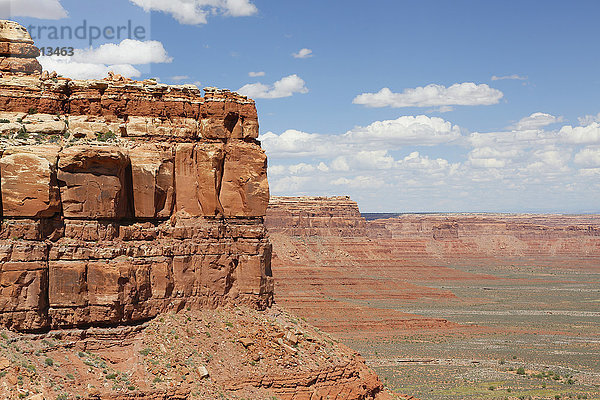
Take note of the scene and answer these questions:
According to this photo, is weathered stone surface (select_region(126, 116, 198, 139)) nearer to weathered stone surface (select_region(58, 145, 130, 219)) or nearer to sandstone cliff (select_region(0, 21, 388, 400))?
Result: sandstone cliff (select_region(0, 21, 388, 400))

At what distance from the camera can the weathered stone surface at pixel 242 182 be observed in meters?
33.4

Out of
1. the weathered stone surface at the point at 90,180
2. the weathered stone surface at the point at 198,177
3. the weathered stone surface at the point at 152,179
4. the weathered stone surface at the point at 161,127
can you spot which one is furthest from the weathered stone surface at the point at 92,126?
the weathered stone surface at the point at 198,177

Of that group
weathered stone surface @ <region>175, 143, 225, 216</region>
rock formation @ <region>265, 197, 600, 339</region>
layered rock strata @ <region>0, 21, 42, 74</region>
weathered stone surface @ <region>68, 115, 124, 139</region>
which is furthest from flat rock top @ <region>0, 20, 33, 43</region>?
rock formation @ <region>265, 197, 600, 339</region>

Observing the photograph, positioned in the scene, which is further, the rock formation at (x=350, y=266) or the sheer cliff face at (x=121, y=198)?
the rock formation at (x=350, y=266)

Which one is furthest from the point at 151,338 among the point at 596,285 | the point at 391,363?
the point at 596,285

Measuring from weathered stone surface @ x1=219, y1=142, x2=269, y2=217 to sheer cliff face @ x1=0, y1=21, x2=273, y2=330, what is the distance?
0.05 metres

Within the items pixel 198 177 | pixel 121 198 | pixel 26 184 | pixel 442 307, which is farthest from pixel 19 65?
pixel 442 307

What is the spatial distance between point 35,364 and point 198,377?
612 cm

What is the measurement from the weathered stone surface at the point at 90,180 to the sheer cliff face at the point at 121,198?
0.13 feet

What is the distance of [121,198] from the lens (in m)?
30.5

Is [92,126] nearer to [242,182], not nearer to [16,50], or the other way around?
[16,50]

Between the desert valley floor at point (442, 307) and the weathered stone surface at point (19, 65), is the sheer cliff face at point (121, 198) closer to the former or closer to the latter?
the weathered stone surface at point (19, 65)

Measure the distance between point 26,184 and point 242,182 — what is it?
9.53m

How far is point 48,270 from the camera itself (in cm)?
2859
